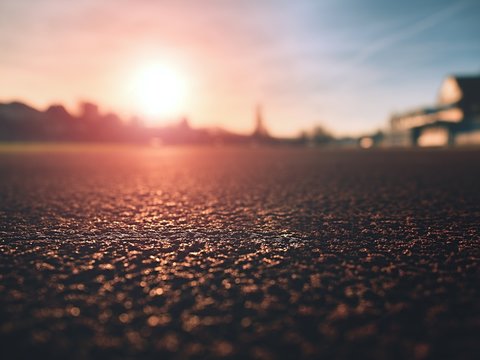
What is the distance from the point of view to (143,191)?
471 cm

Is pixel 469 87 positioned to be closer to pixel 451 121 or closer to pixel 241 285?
pixel 451 121

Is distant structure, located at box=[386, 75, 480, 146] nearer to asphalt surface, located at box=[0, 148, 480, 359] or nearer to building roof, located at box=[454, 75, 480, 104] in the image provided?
building roof, located at box=[454, 75, 480, 104]

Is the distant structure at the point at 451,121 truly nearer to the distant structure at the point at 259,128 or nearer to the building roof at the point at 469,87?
the building roof at the point at 469,87

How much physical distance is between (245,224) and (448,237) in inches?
54.4

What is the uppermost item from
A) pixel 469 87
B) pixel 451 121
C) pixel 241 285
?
pixel 469 87

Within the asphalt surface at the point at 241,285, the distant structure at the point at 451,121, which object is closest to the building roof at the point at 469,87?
the distant structure at the point at 451,121

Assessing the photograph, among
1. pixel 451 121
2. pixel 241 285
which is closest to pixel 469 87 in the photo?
pixel 451 121

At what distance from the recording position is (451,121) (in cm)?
3272

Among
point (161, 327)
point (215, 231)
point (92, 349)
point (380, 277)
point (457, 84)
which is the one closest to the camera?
point (92, 349)

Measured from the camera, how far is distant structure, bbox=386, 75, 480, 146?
105 feet

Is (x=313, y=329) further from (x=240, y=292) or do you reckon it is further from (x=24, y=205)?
(x=24, y=205)

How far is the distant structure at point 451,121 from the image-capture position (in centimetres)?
3216

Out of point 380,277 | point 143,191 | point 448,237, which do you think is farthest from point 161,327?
point 143,191

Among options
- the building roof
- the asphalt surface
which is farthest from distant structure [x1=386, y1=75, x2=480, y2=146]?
the asphalt surface
